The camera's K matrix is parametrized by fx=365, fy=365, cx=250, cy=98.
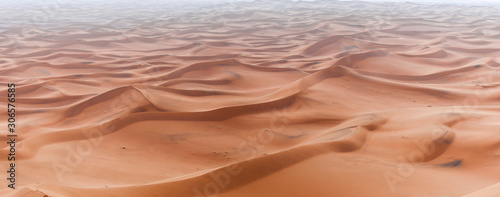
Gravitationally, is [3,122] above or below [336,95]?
below

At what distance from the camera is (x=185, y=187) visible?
2912 millimetres

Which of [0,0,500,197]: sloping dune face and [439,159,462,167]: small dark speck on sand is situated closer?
[0,0,500,197]: sloping dune face

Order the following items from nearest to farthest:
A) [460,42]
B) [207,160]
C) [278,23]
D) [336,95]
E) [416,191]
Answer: [416,191]
[207,160]
[336,95]
[460,42]
[278,23]

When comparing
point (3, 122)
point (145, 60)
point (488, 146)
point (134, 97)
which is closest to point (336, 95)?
point (488, 146)

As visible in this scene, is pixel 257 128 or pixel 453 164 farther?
pixel 257 128

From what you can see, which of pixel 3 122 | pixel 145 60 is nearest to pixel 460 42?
pixel 145 60

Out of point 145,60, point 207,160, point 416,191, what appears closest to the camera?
point 416,191

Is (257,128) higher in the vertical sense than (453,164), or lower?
lower

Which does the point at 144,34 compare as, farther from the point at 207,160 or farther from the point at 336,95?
the point at 207,160

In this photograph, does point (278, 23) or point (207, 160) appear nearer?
point (207, 160)

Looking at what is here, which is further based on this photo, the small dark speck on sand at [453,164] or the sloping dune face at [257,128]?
the small dark speck on sand at [453,164]

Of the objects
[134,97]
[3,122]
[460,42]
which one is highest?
[460,42]

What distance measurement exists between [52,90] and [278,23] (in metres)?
17.2

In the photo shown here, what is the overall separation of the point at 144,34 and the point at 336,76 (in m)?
13.8
